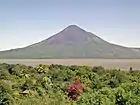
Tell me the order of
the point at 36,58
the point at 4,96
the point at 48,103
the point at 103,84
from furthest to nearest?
the point at 36,58, the point at 103,84, the point at 4,96, the point at 48,103

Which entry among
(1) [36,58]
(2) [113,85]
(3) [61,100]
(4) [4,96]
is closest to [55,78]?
(2) [113,85]

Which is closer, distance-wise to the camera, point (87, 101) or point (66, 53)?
point (87, 101)

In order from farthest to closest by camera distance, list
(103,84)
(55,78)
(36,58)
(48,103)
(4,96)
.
A: (36,58), (55,78), (103,84), (4,96), (48,103)

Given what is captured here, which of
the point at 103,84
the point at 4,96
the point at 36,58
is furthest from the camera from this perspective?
the point at 36,58

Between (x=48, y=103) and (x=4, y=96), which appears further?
(x=4, y=96)

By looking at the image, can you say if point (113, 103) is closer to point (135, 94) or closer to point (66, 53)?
point (135, 94)

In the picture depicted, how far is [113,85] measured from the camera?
111 feet

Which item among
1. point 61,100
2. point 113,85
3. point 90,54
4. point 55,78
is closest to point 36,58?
point 90,54

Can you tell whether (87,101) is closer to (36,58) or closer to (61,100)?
(61,100)

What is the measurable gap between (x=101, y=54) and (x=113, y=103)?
178749mm

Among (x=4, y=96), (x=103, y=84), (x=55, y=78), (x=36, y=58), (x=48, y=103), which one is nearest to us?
(x=48, y=103)

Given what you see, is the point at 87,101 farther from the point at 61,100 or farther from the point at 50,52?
the point at 50,52

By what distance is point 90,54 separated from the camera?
19400cm

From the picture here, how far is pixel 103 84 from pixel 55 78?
12690mm
